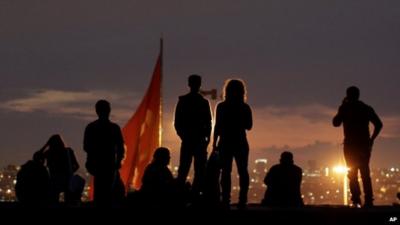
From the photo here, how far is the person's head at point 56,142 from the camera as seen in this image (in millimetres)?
18188

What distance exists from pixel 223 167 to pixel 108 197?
205 centimetres

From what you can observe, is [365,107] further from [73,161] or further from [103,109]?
[73,161]

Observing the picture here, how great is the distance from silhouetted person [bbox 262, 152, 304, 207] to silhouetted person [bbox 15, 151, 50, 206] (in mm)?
4303

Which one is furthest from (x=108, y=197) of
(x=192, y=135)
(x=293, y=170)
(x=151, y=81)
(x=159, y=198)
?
(x=151, y=81)

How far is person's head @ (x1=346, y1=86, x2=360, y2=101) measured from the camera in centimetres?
1588

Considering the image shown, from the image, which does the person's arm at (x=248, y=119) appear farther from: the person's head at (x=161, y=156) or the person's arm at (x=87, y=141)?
the person's arm at (x=87, y=141)

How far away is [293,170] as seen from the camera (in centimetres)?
1656

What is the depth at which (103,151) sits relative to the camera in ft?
46.9

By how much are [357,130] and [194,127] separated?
127 inches

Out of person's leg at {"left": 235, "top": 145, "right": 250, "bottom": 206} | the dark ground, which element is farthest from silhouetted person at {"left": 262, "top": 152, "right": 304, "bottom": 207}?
the dark ground

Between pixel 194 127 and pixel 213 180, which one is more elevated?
pixel 194 127

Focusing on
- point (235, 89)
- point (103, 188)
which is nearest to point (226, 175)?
point (235, 89)

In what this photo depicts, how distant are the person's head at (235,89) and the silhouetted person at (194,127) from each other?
0.53 m

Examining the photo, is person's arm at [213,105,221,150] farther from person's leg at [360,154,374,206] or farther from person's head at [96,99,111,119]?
person's leg at [360,154,374,206]
